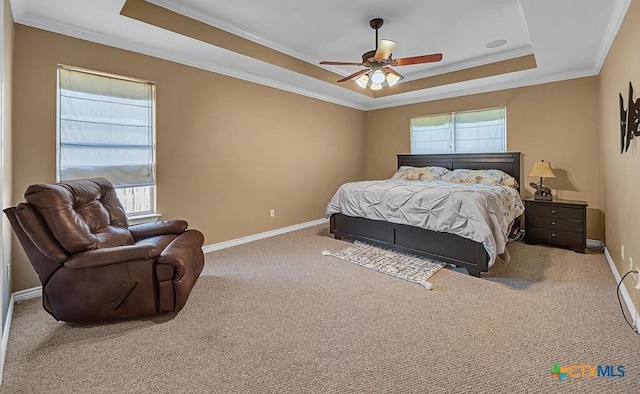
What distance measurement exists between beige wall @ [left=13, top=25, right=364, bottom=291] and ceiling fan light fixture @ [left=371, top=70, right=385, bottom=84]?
192 centimetres

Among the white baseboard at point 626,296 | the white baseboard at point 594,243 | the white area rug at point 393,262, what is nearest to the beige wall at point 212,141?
the white area rug at point 393,262

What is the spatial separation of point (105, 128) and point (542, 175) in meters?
5.37

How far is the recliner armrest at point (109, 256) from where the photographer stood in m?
2.09

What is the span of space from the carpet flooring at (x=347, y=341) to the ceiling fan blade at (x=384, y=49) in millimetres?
2268

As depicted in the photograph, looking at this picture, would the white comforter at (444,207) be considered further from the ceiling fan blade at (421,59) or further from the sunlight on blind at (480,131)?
the ceiling fan blade at (421,59)

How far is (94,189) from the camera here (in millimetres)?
2668

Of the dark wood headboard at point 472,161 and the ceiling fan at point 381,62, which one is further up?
the ceiling fan at point 381,62

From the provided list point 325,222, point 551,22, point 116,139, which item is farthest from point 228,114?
point 551,22

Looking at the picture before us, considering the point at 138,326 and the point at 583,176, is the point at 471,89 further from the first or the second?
the point at 138,326

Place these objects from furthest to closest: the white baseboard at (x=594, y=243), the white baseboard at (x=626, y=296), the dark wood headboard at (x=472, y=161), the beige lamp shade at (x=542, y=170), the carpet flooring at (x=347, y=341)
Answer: the dark wood headboard at (x=472, y=161)
the beige lamp shade at (x=542, y=170)
the white baseboard at (x=594, y=243)
the white baseboard at (x=626, y=296)
the carpet flooring at (x=347, y=341)

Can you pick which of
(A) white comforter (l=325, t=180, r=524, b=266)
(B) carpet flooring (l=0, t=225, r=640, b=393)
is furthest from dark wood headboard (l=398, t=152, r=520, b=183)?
(B) carpet flooring (l=0, t=225, r=640, b=393)

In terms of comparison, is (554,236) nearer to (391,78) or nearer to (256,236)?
(391,78)

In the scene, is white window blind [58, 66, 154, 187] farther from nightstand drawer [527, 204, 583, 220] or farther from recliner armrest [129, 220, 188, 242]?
nightstand drawer [527, 204, 583, 220]

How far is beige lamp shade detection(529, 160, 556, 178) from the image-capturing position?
424 centimetres
